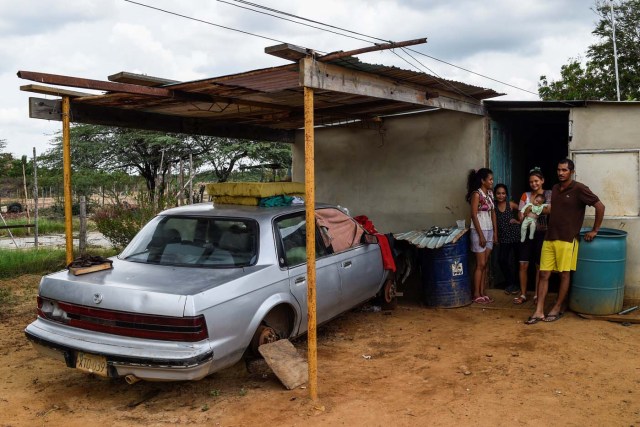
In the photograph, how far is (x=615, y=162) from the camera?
22.5ft

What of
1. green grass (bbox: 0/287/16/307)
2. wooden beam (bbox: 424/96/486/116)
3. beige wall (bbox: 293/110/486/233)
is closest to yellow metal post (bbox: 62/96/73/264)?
green grass (bbox: 0/287/16/307)

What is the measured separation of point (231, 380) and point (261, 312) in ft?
2.50

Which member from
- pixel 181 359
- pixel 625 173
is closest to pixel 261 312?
pixel 181 359

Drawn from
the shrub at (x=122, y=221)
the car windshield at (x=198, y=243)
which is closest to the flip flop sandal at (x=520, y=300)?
the car windshield at (x=198, y=243)

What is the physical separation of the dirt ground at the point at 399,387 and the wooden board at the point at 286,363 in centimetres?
11

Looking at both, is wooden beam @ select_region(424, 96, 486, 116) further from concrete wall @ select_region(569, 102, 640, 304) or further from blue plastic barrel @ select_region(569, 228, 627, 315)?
blue plastic barrel @ select_region(569, 228, 627, 315)

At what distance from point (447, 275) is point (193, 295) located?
4.06 metres

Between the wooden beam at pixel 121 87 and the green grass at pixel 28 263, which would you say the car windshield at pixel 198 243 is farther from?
the green grass at pixel 28 263

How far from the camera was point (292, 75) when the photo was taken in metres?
4.61

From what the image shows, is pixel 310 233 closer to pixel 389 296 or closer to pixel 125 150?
pixel 389 296

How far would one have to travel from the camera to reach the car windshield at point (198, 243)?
4.79 meters

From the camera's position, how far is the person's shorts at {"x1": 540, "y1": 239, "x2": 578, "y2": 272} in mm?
6043

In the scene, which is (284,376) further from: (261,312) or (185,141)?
(185,141)

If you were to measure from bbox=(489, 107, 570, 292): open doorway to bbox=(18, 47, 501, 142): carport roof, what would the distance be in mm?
753
